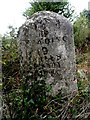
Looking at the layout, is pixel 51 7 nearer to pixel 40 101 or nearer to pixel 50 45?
pixel 50 45

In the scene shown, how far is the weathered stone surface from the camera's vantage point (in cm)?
407

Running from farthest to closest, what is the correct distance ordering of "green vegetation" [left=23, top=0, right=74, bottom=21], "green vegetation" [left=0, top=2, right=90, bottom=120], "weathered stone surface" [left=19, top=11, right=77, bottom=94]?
"green vegetation" [left=23, top=0, right=74, bottom=21], "weathered stone surface" [left=19, top=11, right=77, bottom=94], "green vegetation" [left=0, top=2, right=90, bottom=120]

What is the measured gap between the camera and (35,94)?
149 inches

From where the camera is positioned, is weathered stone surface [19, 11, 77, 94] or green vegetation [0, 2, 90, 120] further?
weathered stone surface [19, 11, 77, 94]

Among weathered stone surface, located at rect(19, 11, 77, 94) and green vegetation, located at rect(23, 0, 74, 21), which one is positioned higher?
green vegetation, located at rect(23, 0, 74, 21)

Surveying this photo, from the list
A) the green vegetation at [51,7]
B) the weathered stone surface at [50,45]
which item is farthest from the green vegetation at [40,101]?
the green vegetation at [51,7]

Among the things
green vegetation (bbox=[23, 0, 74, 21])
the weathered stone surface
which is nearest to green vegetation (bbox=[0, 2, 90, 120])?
the weathered stone surface

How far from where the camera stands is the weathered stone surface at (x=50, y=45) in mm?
4070

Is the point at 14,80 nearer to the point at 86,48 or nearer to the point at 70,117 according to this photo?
the point at 70,117

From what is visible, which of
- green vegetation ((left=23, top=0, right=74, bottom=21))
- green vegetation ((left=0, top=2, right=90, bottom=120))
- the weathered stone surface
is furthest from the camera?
green vegetation ((left=23, top=0, right=74, bottom=21))

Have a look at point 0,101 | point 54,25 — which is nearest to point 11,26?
point 54,25

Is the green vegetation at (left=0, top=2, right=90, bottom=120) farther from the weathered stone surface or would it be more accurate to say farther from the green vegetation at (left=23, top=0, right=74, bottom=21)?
the green vegetation at (left=23, top=0, right=74, bottom=21)

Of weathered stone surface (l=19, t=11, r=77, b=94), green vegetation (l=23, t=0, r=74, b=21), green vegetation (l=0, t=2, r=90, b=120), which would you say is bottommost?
green vegetation (l=0, t=2, r=90, b=120)

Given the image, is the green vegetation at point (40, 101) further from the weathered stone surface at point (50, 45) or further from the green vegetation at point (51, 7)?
the green vegetation at point (51, 7)
